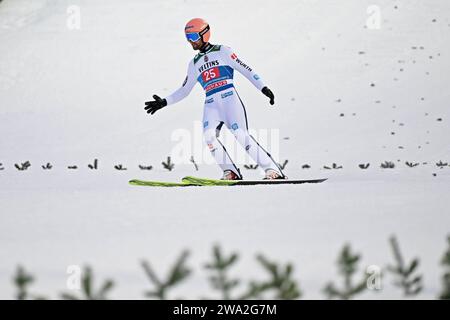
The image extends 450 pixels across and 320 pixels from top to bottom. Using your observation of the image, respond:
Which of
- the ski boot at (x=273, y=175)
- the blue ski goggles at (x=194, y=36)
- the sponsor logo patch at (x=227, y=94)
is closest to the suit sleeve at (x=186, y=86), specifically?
the blue ski goggles at (x=194, y=36)

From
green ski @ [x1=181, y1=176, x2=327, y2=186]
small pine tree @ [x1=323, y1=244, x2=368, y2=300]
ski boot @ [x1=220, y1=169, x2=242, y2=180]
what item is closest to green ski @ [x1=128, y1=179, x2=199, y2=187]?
green ski @ [x1=181, y1=176, x2=327, y2=186]

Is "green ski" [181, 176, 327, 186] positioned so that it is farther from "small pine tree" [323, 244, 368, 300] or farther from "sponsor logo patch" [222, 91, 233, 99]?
"small pine tree" [323, 244, 368, 300]

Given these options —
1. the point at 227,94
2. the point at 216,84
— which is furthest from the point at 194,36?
the point at 227,94

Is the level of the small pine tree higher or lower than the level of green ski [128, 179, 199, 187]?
lower

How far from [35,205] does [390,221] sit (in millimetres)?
2594

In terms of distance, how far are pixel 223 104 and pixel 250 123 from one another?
8.03 metres

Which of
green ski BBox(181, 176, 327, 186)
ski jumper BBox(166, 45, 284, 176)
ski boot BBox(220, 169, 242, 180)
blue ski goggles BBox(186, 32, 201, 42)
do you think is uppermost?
blue ski goggles BBox(186, 32, 201, 42)

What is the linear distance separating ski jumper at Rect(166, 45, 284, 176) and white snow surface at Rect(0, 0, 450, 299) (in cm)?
44

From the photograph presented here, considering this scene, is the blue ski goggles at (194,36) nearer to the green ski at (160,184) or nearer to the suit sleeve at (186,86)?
the suit sleeve at (186,86)

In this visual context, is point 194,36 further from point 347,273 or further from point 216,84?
point 347,273

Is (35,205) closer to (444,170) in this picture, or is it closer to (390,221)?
(390,221)

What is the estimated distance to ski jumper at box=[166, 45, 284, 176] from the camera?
6.61 metres

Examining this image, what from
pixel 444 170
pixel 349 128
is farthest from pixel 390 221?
pixel 349 128

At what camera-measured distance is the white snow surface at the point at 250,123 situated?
11.6 ft
